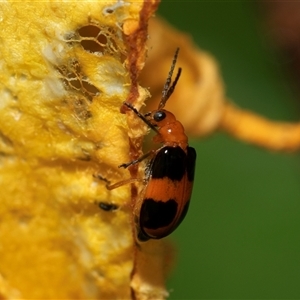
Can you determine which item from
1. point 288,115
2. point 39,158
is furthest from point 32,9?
point 288,115

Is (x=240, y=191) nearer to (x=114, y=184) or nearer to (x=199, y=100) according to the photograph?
(x=199, y=100)

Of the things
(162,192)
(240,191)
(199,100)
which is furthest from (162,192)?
(240,191)

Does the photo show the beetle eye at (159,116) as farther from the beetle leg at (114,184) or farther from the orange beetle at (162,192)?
the beetle leg at (114,184)

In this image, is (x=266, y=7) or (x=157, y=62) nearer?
(x=157, y=62)

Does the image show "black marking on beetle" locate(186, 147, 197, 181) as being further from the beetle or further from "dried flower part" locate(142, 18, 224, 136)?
"dried flower part" locate(142, 18, 224, 136)

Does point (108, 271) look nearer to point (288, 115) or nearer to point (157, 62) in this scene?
point (157, 62)

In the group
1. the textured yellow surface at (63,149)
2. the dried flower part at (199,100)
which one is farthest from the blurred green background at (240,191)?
the textured yellow surface at (63,149)
